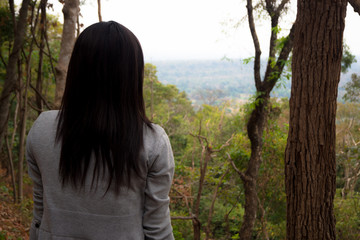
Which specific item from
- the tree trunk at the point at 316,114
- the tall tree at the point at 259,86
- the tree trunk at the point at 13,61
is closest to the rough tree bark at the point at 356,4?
the tree trunk at the point at 316,114

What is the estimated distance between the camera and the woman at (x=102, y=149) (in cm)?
85

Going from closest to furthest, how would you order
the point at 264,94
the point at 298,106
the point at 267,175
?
the point at 298,106
the point at 264,94
the point at 267,175

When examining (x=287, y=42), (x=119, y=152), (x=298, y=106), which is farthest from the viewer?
(x=287, y=42)

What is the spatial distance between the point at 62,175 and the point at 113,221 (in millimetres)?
188

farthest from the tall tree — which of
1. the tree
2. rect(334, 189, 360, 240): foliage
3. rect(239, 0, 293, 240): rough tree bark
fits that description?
the tree

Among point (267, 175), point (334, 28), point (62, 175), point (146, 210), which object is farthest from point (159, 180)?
point (267, 175)

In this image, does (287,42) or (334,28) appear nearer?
(334,28)

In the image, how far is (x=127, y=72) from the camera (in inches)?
34.1

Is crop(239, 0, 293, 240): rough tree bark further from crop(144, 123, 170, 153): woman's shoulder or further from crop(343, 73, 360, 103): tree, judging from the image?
crop(343, 73, 360, 103): tree

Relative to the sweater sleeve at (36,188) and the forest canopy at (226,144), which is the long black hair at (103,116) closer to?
the sweater sleeve at (36,188)

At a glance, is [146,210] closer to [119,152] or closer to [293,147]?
[119,152]

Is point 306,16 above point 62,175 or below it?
above

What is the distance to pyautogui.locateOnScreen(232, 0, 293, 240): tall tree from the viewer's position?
224 inches

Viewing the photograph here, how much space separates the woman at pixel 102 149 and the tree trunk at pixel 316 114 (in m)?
1.83
